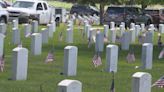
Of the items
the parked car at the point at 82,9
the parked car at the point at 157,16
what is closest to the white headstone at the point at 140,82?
the parked car at the point at 157,16

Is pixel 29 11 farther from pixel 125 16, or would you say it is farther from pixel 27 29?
pixel 27 29

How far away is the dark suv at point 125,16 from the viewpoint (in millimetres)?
40219

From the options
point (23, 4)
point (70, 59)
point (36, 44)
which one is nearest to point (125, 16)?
point (23, 4)

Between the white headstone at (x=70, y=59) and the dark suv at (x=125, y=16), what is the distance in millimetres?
27610

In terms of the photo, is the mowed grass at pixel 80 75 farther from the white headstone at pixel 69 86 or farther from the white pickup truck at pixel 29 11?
the white pickup truck at pixel 29 11

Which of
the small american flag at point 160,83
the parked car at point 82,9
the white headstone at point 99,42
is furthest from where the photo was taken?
the parked car at point 82,9

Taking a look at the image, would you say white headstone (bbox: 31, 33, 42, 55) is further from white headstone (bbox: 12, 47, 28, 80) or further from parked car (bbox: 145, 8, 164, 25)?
parked car (bbox: 145, 8, 164, 25)

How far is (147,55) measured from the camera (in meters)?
13.8

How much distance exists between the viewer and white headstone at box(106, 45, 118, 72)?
13016 mm

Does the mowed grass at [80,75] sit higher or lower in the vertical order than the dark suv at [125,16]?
higher

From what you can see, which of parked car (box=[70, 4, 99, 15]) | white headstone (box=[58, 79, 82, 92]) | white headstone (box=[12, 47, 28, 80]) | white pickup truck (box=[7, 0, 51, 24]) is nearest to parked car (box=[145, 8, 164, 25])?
white pickup truck (box=[7, 0, 51, 24])

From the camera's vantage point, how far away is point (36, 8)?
3803 cm

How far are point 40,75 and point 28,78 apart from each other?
61cm

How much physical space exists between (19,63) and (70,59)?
1274 millimetres
